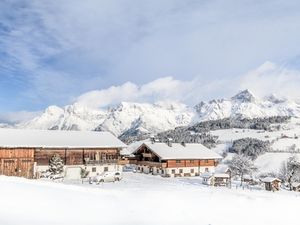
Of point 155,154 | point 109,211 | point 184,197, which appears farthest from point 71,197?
point 155,154

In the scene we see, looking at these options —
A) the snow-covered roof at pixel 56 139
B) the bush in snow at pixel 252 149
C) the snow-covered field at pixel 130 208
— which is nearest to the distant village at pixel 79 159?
the snow-covered roof at pixel 56 139

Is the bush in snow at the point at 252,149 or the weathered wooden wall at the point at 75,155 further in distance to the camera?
the bush in snow at the point at 252,149

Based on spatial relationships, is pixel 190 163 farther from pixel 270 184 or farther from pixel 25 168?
pixel 25 168

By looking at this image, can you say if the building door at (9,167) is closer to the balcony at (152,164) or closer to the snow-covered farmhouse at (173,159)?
the snow-covered farmhouse at (173,159)

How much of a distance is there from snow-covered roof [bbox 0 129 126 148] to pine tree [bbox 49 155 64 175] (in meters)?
2.37

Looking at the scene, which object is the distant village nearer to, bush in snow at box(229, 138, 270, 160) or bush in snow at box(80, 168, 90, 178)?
bush in snow at box(80, 168, 90, 178)

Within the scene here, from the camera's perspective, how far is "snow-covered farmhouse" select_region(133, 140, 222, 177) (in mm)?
82625

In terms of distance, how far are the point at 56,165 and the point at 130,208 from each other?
30044 millimetres

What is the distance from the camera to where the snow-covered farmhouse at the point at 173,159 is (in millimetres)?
→ 82625

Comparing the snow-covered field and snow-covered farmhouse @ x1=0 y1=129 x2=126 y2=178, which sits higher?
snow-covered farmhouse @ x1=0 y1=129 x2=126 y2=178

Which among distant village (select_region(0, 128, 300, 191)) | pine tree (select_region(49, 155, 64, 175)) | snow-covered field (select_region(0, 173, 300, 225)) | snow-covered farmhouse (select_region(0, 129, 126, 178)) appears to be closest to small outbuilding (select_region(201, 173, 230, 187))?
distant village (select_region(0, 128, 300, 191))

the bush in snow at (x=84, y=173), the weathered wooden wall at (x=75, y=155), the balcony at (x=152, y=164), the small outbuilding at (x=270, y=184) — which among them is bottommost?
the small outbuilding at (x=270, y=184)

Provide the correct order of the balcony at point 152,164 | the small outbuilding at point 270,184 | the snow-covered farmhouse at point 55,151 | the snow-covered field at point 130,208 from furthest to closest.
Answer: the balcony at point 152,164 < the small outbuilding at point 270,184 < the snow-covered farmhouse at point 55,151 < the snow-covered field at point 130,208

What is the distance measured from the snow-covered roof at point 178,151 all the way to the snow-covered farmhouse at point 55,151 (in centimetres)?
1324
